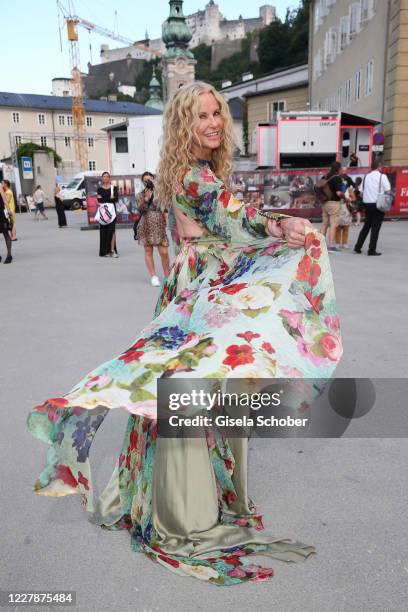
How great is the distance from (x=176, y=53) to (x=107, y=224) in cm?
5715

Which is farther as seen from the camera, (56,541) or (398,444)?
(398,444)

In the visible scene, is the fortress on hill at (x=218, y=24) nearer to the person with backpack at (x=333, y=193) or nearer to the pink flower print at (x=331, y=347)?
the person with backpack at (x=333, y=193)

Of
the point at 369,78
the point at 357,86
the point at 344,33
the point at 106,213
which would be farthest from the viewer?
the point at 344,33

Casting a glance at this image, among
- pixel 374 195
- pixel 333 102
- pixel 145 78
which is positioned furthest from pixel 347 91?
pixel 145 78

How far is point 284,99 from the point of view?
45750 mm

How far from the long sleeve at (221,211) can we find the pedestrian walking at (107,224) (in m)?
9.33

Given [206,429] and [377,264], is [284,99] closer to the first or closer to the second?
[377,264]

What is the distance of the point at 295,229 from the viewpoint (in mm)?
2037

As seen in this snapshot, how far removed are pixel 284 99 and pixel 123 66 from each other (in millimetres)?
93654

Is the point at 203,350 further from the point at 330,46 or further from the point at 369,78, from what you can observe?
the point at 330,46

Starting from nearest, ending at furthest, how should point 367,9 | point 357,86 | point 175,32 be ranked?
1. point 367,9
2. point 357,86
3. point 175,32

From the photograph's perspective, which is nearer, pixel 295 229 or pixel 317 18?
pixel 295 229

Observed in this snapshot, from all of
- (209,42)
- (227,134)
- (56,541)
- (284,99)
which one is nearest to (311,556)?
(56,541)

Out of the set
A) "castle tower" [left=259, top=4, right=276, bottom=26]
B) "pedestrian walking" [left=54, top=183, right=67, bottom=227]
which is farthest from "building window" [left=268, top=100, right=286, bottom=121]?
"castle tower" [left=259, top=4, right=276, bottom=26]
